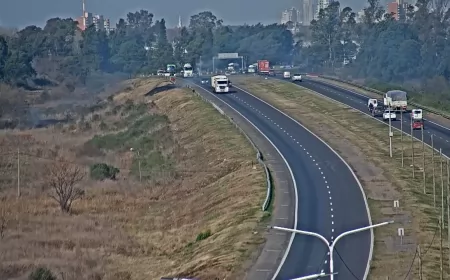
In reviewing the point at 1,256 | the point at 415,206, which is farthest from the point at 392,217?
the point at 1,256

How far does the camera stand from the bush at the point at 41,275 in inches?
1965

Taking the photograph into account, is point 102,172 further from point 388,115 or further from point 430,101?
point 430,101

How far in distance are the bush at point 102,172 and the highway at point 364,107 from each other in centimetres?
2853

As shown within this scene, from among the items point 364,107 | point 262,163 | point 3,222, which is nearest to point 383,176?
point 262,163

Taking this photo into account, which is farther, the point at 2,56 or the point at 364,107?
the point at 2,56

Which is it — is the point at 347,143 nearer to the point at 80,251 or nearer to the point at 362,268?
the point at 80,251

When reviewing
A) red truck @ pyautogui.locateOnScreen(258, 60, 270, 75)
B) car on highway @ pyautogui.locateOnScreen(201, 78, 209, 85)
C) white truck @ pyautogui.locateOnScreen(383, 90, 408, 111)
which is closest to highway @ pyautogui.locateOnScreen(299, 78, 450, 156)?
white truck @ pyautogui.locateOnScreen(383, 90, 408, 111)

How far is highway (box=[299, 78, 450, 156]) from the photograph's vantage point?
289 ft

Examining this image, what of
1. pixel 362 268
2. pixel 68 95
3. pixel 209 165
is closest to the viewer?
pixel 362 268

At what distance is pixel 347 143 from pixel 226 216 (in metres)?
30.9

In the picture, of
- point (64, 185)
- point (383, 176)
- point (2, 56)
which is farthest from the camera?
point (2, 56)

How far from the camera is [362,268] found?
155ft

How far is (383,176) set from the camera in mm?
72500

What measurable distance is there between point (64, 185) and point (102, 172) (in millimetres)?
10663
